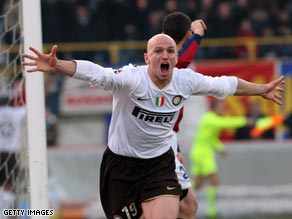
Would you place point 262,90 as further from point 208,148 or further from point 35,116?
point 208,148

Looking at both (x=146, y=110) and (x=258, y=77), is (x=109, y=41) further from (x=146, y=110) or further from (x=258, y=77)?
(x=146, y=110)

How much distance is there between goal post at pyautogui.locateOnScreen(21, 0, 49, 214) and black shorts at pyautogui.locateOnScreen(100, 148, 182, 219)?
545 millimetres

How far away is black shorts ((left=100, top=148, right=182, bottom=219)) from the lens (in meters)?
7.72

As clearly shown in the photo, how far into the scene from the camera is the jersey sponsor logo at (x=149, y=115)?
24.7 ft

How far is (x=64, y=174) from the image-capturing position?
1612 cm

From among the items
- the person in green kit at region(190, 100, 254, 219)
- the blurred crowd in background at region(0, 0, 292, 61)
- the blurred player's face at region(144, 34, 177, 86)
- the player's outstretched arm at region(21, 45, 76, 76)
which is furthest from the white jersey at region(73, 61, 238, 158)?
the blurred crowd in background at region(0, 0, 292, 61)

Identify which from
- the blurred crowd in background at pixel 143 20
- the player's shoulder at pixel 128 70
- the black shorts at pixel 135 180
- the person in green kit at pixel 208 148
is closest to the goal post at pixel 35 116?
the black shorts at pixel 135 180

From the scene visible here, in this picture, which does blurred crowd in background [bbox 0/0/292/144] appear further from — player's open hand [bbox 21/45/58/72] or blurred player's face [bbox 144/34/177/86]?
player's open hand [bbox 21/45/58/72]

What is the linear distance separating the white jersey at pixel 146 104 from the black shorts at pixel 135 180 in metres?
0.07

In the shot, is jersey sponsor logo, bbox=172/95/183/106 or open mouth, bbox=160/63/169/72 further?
jersey sponsor logo, bbox=172/95/183/106

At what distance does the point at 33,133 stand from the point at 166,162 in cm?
111

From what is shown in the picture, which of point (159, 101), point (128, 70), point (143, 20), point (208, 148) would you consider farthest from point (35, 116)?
point (143, 20)

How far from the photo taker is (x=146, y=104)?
7492 mm

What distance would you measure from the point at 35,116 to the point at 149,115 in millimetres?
968
